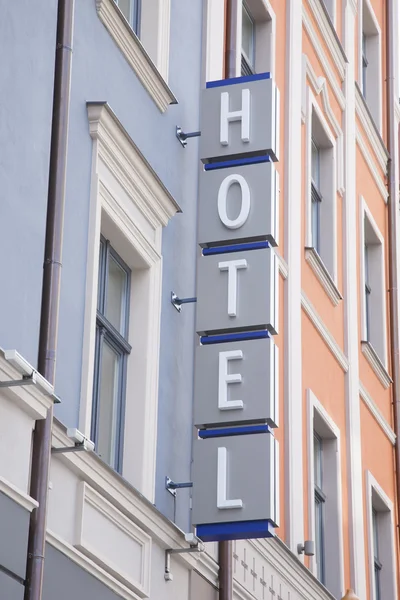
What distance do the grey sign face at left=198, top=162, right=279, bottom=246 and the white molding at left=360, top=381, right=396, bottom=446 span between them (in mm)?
6023

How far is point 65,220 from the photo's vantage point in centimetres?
977

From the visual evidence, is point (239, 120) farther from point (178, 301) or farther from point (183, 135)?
point (178, 301)

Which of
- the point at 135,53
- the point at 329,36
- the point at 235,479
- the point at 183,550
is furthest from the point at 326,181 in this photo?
the point at 183,550

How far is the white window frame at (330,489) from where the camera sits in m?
14.9

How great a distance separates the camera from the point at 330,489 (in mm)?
15617

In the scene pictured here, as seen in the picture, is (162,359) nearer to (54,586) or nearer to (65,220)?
(65,220)

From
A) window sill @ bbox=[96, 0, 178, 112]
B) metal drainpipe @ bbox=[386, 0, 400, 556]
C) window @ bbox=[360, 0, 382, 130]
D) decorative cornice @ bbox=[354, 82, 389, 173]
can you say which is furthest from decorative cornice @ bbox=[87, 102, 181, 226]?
window @ bbox=[360, 0, 382, 130]

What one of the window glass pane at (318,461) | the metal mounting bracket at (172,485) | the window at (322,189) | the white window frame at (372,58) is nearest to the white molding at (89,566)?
the metal mounting bracket at (172,485)

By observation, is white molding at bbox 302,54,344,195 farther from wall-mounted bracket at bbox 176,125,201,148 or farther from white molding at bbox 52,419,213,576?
white molding at bbox 52,419,213,576

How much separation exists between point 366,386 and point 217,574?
657 cm

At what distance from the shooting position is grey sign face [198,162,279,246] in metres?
11.5

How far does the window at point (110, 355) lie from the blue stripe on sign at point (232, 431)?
2.18 ft

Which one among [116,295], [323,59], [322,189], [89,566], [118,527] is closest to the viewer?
[89,566]

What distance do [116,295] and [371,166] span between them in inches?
363
